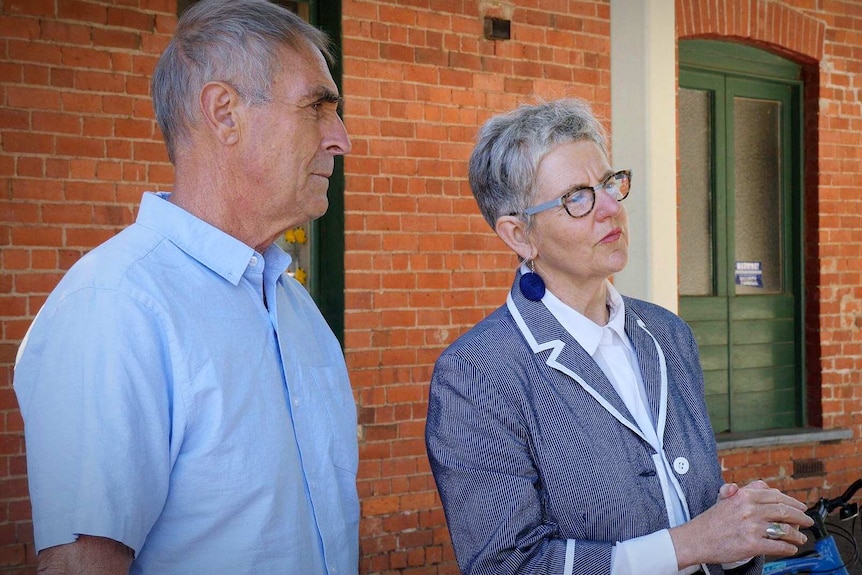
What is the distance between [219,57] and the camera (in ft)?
6.67

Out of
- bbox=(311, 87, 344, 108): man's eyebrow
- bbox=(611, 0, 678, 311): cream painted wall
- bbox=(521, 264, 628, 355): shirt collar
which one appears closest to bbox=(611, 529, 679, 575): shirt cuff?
bbox=(521, 264, 628, 355): shirt collar

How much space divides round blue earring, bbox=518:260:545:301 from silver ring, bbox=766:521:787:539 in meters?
0.79

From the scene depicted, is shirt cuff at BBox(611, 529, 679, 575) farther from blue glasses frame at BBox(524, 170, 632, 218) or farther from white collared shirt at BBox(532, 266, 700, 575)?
blue glasses frame at BBox(524, 170, 632, 218)

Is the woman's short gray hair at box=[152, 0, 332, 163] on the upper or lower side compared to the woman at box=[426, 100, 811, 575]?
upper

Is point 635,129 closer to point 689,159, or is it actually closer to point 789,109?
point 689,159

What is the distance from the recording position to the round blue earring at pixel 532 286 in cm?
260

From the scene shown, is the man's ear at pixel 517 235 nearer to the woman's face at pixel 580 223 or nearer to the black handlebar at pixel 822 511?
the woman's face at pixel 580 223

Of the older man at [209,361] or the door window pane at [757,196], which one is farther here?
the door window pane at [757,196]

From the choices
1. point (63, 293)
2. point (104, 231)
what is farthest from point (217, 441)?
point (104, 231)

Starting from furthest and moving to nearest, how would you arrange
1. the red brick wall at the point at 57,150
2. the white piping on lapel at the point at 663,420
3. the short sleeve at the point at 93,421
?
the red brick wall at the point at 57,150
the white piping on lapel at the point at 663,420
the short sleeve at the point at 93,421

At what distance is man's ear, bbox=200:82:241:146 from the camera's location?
2016 millimetres

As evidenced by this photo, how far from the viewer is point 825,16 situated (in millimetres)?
7004

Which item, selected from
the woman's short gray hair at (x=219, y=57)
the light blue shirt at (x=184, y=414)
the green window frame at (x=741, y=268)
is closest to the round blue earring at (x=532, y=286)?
the light blue shirt at (x=184, y=414)

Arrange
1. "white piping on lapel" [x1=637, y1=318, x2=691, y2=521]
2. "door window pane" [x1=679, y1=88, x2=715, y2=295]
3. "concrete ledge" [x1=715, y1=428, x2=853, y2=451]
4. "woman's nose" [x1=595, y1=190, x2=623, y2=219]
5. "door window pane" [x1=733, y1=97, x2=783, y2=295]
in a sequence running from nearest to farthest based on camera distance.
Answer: "white piping on lapel" [x1=637, y1=318, x2=691, y2=521], "woman's nose" [x1=595, y1=190, x2=623, y2=219], "concrete ledge" [x1=715, y1=428, x2=853, y2=451], "door window pane" [x1=679, y1=88, x2=715, y2=295], "door window pane" [x1=733, y1=97, x2=783, y2=295]
